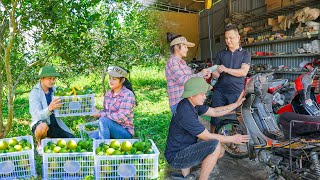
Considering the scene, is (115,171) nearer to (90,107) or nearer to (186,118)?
(186,118)

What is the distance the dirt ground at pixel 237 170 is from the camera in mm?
3645

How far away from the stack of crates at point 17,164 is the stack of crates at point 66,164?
20 centimetres

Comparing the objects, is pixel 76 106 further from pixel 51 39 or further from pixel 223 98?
pixel 223 98

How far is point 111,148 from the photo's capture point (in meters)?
3.03

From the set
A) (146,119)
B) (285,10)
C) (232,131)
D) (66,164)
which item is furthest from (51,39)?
(285,10)

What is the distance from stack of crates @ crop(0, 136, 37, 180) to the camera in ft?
9.98

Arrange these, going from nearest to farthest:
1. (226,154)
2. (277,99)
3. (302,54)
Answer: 1. (226,154)
2. (277,99)
3. (302,54)

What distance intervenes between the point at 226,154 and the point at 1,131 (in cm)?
324

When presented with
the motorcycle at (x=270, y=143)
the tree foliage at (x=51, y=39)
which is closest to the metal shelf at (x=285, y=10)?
the tree foliage at (x=51, y=39)

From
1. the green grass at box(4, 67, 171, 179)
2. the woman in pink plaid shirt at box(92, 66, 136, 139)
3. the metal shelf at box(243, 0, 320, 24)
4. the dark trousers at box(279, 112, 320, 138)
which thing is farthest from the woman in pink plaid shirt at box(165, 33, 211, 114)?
the metal shelf at box(243, 0, 320, 24)

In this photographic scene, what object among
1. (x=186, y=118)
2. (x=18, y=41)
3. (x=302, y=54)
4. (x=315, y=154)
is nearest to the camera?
(x=315, y=154)

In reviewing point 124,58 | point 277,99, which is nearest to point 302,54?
point 277,99

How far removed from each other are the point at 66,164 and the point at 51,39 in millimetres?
2320

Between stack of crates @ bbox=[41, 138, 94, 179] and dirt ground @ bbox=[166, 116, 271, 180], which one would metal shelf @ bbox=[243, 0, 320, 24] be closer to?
dirt ground @ bbox=[166, 116, 271, 180]
